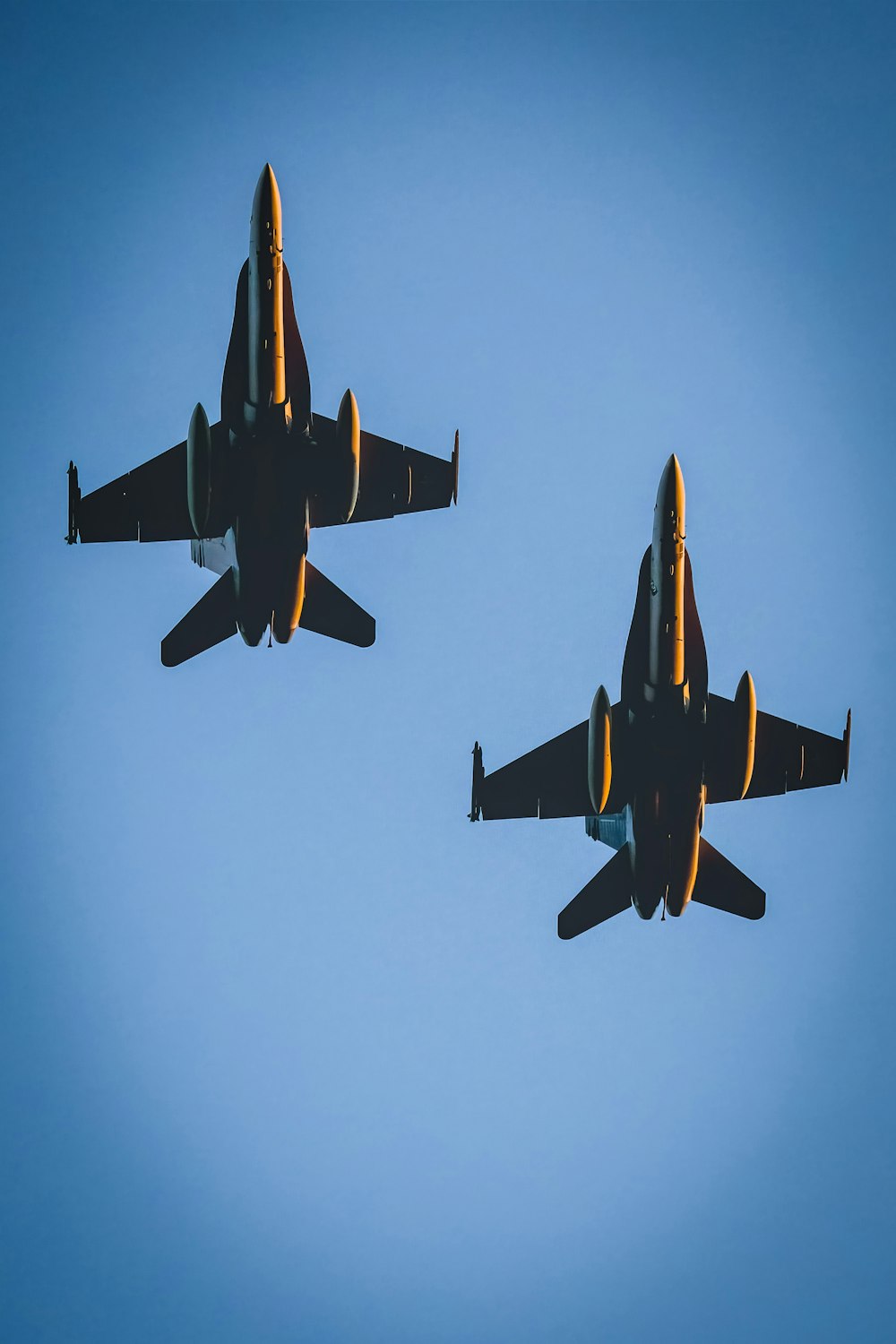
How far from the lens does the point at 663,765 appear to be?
29.8 m

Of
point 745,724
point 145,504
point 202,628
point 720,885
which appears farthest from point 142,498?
point 720,885

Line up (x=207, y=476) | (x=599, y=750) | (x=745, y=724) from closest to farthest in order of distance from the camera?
(x=599, y=750)
(x=207, y=476)
(x=745, y=724)

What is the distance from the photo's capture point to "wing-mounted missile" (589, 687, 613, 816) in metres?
27.5

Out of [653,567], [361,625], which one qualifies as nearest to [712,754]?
[653,567]

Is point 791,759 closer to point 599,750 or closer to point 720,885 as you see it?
point 720,885

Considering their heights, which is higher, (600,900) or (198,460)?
(198,460)

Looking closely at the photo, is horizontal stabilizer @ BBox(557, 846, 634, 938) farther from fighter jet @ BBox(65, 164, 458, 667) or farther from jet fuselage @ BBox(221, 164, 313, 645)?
jet fuselage @ BBox(221, 164, 313, 645)

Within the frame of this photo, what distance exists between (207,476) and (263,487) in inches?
78.2

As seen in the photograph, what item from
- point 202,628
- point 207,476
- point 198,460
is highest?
point 198,460

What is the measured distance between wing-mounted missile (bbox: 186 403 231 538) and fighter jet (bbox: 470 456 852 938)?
20.5ft

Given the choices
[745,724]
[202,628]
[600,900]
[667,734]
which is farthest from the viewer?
[202,628]

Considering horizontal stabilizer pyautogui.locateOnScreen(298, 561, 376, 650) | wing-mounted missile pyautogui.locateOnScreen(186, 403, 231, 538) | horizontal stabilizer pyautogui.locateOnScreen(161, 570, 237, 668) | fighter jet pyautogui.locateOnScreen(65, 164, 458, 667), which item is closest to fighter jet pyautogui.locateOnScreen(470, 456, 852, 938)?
horizontal stabilizer pyautogui.locateOnScreen(298, 561, 376, 650)

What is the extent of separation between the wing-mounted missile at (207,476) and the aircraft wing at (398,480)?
9.73ft

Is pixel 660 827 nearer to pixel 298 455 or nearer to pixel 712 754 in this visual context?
pixel 712 754
